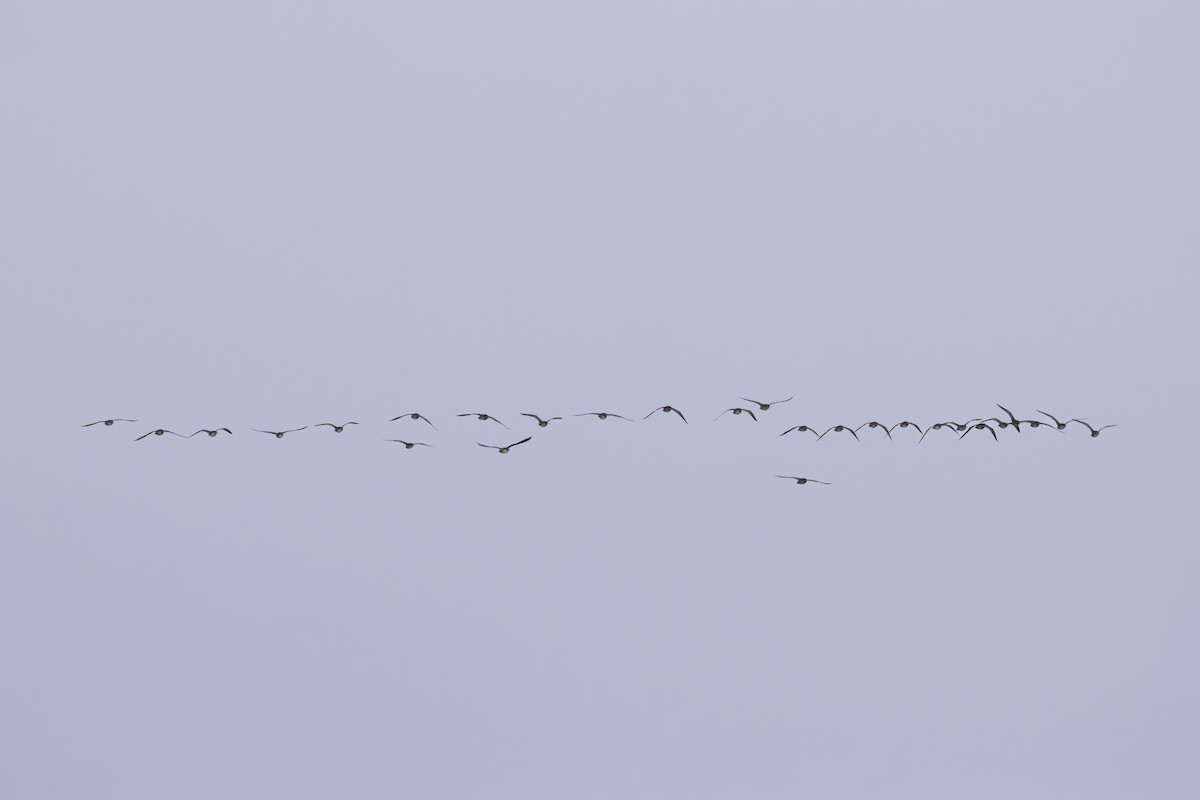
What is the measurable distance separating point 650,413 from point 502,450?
3.11 feet

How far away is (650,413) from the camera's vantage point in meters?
7.11

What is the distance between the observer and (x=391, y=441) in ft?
23.5

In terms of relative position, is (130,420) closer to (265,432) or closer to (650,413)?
(265,432)

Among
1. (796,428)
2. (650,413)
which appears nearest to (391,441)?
(650,413)

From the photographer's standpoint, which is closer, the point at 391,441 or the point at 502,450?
the point at 502,450

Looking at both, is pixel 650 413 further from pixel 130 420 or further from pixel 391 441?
pixel 130 420

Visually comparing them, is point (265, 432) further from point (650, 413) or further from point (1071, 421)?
point (1071, 421)

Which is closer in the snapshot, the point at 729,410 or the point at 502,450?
the point at 502,450

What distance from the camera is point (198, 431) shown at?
728 cm

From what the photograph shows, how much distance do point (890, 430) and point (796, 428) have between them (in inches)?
21.4

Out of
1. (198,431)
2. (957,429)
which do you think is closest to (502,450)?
(198,431)

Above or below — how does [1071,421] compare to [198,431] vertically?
above

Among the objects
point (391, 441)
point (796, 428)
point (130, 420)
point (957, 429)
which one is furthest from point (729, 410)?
point (130, 420)

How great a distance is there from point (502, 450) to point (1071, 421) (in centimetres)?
311
